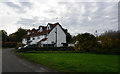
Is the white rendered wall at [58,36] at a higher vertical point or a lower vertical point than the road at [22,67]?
higher

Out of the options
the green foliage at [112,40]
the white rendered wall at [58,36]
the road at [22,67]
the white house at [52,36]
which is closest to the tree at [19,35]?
the white house at [52,36]

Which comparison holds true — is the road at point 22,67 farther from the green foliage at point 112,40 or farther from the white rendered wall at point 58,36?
the white rendered wall at point 58,36

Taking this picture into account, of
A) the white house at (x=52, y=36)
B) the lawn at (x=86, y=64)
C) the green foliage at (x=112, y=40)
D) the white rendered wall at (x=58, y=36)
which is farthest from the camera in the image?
the white rendered wall at (x=58, y=36)

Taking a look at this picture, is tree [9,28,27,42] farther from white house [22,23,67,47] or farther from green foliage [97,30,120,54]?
green foliage [97,30,120,54]

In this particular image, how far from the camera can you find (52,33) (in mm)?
41031

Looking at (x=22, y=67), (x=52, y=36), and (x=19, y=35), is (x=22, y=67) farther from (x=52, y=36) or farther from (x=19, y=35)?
(x=19, y=35)

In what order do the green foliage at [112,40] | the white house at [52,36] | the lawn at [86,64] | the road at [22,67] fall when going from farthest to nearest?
the white house at [52,36]
the road at [22,67]
the lawn at [86,64]
the green foliage at [112,40]

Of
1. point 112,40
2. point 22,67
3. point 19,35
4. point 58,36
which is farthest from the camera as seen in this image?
point 19,35

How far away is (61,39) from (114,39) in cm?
→ 3730

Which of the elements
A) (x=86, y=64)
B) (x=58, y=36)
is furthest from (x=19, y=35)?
(x=86, y=64)

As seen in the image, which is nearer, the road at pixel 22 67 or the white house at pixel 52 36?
the road at pixel 22 67

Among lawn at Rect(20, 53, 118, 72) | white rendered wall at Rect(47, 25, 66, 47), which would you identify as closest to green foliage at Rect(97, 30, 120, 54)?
lawn at Rect(20, 53, 118, 72)

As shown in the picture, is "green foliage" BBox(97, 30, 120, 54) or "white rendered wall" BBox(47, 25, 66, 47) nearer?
"green foliage" BBox(97, 30, 120, 54)

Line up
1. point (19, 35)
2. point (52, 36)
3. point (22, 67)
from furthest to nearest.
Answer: point (19, 35), point (52, 36), point (22, 67)
